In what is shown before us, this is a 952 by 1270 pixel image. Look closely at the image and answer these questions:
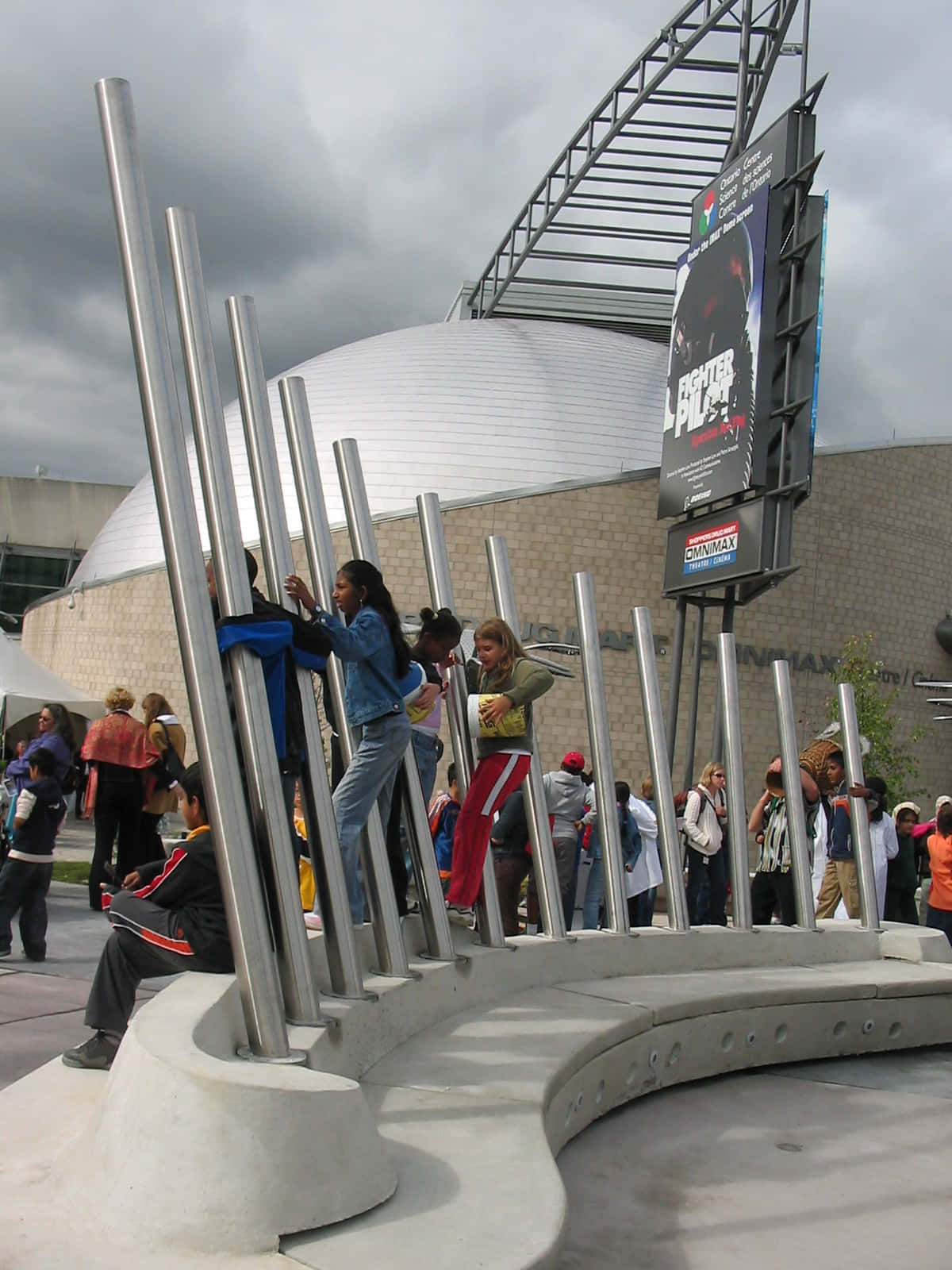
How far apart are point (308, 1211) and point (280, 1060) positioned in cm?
73

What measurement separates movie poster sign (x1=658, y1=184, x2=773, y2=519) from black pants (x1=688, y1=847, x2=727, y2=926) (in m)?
9.50

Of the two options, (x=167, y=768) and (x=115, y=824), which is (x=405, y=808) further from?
(x=115, y=824)

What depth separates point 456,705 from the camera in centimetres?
639

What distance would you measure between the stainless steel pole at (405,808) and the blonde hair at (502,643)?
26.0 inches

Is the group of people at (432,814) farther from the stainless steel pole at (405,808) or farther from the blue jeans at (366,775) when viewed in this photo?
the stainless steel pole at (405,808)

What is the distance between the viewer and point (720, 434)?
20.5 metres

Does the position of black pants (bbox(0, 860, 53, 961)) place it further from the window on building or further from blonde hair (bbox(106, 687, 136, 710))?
the window on building

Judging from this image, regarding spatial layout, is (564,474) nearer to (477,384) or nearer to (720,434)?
(477,384)

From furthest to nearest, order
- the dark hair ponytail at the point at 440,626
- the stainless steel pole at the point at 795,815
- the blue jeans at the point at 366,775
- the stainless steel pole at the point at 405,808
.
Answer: the stainless steel pole at the point at 795,815, the dark hair ponytail at the point at 440,626, the stainless steel pole at the point at 405,808, the blue jeans at the point at 366,775

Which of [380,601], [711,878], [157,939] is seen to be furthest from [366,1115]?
[711,878]

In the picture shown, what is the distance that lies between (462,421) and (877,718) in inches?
498

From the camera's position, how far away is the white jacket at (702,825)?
36.2 ft

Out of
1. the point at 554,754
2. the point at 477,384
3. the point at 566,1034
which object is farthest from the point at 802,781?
the point at 477,384

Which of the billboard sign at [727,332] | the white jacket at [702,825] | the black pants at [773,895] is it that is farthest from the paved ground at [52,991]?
the billboard sign at [727,332]
